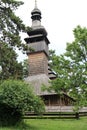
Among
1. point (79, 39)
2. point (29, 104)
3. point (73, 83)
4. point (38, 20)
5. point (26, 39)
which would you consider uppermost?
point (38, 20)

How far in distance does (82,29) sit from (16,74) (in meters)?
8.19

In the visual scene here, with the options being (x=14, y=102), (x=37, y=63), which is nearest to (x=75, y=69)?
(x=14, y=102)

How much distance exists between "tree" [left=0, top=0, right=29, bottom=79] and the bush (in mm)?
6467

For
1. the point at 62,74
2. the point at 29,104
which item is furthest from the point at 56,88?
the point at 29,104

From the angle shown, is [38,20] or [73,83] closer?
[73,83]

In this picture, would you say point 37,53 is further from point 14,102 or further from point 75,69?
point 14,102

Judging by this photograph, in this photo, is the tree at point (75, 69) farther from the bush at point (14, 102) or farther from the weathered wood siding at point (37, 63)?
the weathered wood siding at point (37, 63)

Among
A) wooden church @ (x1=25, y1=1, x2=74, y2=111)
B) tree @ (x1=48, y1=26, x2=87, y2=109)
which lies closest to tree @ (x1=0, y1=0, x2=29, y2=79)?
tree @ (x1=48, y1=26, x2=87, y2=109)

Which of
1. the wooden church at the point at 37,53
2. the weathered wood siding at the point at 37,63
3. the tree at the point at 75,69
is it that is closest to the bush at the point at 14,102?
the tree at the point at 75,69

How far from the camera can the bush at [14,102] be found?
1917 centimetres

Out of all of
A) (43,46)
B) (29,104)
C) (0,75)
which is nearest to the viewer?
(29,104)

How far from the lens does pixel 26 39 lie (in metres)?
50.9

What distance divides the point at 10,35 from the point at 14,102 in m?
9.83

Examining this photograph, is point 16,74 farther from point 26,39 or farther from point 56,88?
point 26,39
